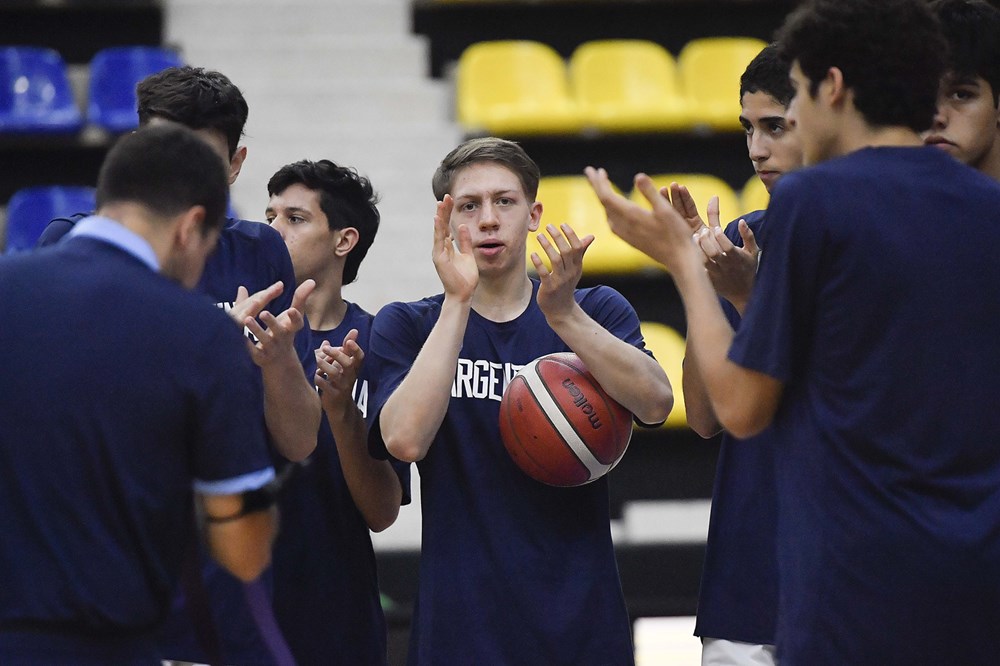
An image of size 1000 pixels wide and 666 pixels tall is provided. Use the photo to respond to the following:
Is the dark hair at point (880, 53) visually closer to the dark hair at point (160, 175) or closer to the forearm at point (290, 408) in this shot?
the dark hair at point (160, 175)

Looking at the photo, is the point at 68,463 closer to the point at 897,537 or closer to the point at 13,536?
the point at 13,536

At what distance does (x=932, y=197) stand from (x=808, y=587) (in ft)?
2.59

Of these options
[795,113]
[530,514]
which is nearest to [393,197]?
[530,514]

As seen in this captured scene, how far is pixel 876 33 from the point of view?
100.0 inches

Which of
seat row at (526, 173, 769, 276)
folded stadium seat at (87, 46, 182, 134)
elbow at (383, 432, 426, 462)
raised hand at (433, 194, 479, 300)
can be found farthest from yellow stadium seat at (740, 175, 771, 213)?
elbow at (383, 432, 426, 462)

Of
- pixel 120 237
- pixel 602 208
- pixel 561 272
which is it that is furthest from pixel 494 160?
pixel 602 208

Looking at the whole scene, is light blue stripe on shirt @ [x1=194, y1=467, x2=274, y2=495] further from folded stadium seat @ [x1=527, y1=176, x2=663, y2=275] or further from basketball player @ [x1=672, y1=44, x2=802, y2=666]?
folded stadium seat @ [x1=527, y1=176, x2=663, y2=275]

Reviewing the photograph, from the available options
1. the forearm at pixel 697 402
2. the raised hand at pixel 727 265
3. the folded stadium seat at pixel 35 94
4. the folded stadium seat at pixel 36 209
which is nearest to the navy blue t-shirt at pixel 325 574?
the forearm at pixel 697 402

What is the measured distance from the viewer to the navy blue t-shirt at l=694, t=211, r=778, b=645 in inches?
140

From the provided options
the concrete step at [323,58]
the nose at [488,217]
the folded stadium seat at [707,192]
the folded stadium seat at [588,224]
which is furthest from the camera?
the concrete step at [323,58]

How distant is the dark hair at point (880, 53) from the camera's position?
254cm

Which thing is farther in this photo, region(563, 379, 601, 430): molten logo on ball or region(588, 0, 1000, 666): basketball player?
region(563, 379, 601, 430): molten logo on ball

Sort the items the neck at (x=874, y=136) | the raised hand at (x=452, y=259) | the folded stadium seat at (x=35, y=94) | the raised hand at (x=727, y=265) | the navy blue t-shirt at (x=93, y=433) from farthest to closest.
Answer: the folded stadium seat at (x=35, y=94), the raised hand at (x=452, y=259), the raised hand at (x=727, y=265), the neck at (x=874, y=136), the navy blue t-shirt at (x=93, y=433)

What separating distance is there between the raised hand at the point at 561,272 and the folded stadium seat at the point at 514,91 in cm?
519
